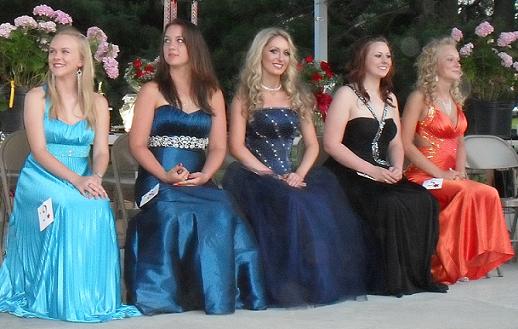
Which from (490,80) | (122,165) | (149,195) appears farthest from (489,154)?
(149,195)

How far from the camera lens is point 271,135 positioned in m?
5.41

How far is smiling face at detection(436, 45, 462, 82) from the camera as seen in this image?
5.98 m

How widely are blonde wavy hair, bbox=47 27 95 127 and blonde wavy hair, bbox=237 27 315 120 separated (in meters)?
0.92

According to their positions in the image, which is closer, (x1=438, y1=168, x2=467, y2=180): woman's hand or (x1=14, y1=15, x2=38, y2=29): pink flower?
(x1=438, y1=168, x2=467, y2=180): woman's hand

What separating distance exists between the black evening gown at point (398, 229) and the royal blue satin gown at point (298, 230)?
0.35ft

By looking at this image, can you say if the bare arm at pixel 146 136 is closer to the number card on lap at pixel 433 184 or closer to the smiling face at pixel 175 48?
the smiling face at pixel 175 48

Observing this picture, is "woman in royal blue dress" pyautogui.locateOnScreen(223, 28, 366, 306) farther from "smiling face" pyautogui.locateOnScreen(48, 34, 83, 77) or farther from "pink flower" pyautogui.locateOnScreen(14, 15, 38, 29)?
"pink flower" pyautogui.locateOnScreen(14, 15, 38, 29)

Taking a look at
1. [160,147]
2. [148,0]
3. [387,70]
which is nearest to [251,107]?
[160,147]

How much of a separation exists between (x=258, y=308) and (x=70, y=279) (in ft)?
3.18

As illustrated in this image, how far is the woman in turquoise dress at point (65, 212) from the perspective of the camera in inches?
180

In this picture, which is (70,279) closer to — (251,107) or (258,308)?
(258,308)

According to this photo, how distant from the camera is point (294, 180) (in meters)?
5.24

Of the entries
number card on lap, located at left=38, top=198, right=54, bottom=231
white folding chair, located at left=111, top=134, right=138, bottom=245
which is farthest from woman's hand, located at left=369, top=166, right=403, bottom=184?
number card on lap, located at left=38, top=198, right=54, bottom=231

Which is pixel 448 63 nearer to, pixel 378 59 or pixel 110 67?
pixel 378 59
